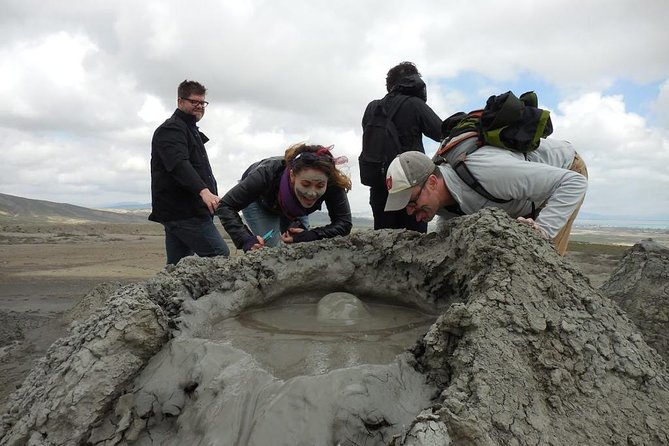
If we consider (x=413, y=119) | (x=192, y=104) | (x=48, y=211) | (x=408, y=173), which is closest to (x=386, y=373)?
(x=408, y=173)

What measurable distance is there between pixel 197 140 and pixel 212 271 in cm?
174

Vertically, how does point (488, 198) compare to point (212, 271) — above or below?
above

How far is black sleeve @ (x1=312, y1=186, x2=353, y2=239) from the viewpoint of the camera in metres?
3.25

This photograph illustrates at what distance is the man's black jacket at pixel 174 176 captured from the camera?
353 centimetres

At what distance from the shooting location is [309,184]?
3.04 metres

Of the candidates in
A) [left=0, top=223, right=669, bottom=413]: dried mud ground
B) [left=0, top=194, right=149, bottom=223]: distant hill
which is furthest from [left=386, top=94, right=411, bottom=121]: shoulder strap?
Result: [left=0, top=194, right=149, bottom=223]: distant hill

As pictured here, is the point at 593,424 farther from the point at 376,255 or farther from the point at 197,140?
Result: the point at 197,140

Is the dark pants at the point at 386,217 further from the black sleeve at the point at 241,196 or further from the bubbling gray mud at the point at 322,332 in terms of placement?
the bubbling gray mud at the point at 322,332

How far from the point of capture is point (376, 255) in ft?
8.25

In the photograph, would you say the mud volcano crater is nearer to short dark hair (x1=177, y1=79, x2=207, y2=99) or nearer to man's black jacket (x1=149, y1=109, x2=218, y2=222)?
man's black jacket (x1=149, y1=109, x2=218, y2=222)

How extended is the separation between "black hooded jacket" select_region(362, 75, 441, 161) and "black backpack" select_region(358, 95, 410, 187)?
0.09 feet

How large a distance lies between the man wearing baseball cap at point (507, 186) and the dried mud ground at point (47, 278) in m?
1.48

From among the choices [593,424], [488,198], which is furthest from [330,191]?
[593,424]

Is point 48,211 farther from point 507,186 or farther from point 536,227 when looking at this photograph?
point 536,227
